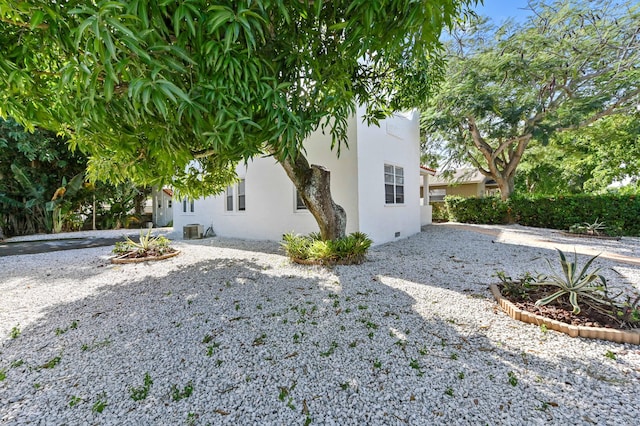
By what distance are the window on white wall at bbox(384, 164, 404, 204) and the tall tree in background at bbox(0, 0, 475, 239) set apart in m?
6.51

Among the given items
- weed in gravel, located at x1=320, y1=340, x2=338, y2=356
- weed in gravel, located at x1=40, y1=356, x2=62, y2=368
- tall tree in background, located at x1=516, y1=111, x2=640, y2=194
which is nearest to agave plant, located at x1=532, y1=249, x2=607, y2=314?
weed in gravel, located at x1=320, y1=340, x2=338, y2=356

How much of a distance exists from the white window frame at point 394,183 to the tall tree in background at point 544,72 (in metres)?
4.63

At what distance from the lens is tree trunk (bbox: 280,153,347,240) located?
661 cm

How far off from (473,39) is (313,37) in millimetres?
12929

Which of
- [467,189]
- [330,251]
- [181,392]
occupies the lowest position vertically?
[181,392]

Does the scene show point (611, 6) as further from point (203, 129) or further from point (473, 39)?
point (203, 129)

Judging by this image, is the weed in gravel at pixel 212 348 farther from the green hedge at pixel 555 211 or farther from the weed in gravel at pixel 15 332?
the green hedge at pixel 555 211

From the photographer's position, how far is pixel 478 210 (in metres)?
15.8

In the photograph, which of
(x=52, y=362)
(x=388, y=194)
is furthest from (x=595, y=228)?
(x=52, y=362)

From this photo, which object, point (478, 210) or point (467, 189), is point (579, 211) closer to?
point (478, 210)

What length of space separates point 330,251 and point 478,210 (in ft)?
42.4

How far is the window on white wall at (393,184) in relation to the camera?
10.2 metres

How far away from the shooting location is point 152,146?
304 cm

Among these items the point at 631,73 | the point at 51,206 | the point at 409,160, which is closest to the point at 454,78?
the point at 409,160
